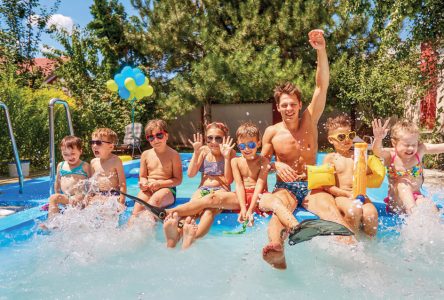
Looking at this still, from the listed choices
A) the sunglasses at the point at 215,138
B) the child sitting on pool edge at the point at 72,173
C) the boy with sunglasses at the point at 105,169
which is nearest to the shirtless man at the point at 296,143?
the sunglasses at the point at 215,138

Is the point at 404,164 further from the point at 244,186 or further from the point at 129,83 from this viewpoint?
the point at 129,83

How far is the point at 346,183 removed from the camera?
378 cm

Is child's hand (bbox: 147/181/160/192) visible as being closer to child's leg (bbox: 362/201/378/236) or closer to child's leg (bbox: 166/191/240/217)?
child's leg (bbox: 166/191/240/217)

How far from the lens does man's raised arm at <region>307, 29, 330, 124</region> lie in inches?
147

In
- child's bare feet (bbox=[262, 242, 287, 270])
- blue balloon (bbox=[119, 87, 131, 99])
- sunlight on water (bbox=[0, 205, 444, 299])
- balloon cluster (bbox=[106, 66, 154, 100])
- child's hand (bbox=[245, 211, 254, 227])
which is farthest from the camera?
blue balloon (bbox=[119, 87, 131, 99])

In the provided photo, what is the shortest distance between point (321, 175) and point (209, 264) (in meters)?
1.41

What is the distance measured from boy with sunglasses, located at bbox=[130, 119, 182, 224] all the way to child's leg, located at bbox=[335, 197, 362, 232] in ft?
6.46

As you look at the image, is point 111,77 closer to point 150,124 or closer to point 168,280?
point 150,124

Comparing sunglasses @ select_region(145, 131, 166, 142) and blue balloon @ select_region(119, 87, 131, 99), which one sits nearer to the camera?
sunglasses @ select_region(145, 131, 166, 142)

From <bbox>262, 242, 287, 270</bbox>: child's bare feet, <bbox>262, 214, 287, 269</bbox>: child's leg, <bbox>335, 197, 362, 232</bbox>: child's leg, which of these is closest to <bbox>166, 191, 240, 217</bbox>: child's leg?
<bbox>262, 214, 287, 269</bbox>: child's leg

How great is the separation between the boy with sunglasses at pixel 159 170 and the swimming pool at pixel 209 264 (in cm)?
42

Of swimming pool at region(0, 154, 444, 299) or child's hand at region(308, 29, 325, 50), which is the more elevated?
child's hand at region(308, 29, 325, 50)

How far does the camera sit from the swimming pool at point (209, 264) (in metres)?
3.01

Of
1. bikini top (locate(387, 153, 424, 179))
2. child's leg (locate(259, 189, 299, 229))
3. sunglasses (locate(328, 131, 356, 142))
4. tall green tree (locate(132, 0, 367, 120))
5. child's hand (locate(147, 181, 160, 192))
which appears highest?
tall green tree (locate(132, 0, 367, 120))
